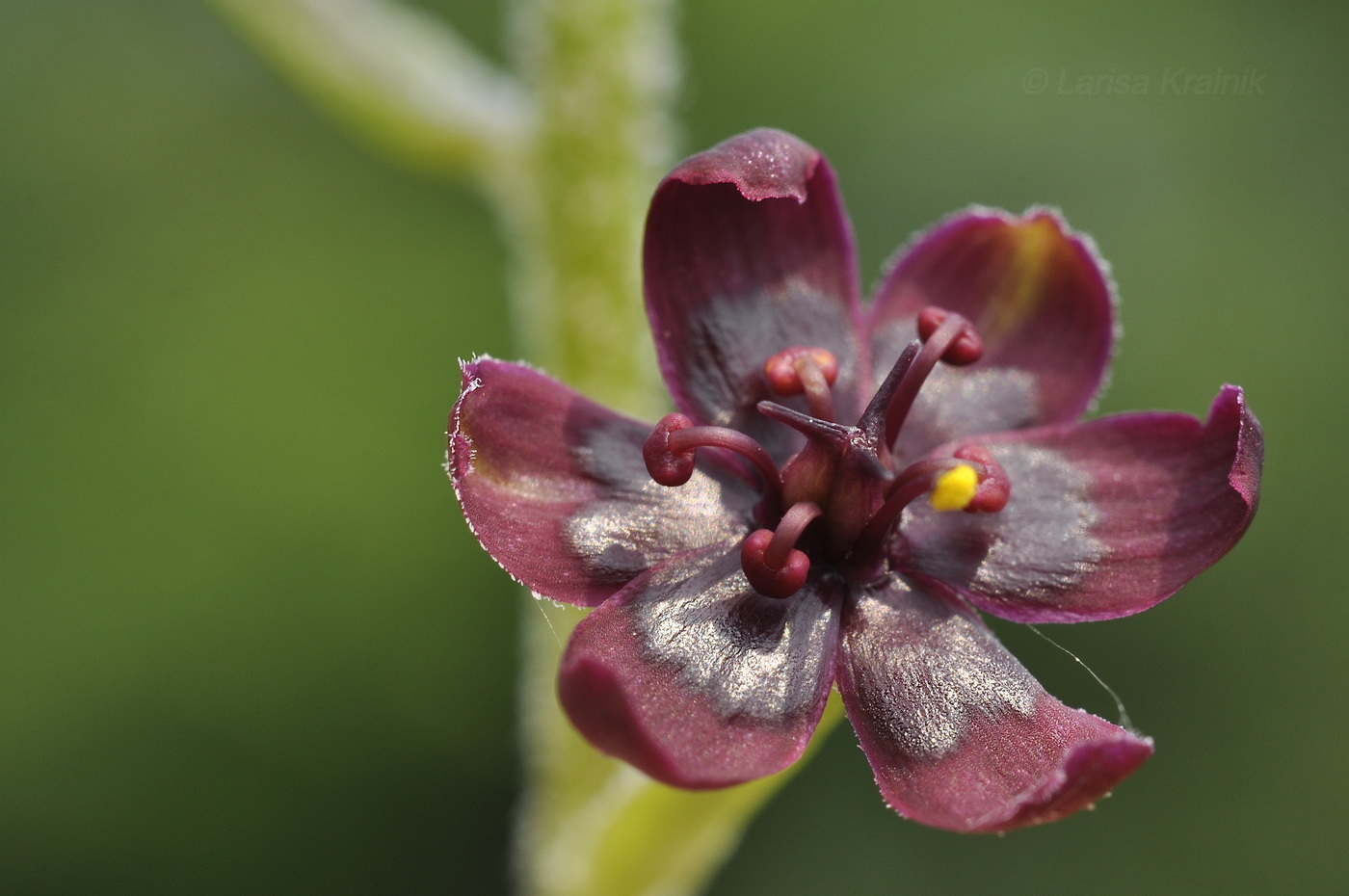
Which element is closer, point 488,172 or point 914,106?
point 488,172

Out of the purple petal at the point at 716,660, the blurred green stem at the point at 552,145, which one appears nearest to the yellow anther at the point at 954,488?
the purple petal at the point at 716,660

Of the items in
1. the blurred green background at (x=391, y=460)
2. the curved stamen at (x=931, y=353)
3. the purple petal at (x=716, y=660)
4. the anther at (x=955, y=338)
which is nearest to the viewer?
the purple petal at (x=716, y=660)

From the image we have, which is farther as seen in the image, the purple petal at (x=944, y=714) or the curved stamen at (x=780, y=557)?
the curved stamen at (x=780, y=557)

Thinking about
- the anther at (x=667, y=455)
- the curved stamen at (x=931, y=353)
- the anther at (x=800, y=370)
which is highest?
the curved stamen at (x=931, y=353)

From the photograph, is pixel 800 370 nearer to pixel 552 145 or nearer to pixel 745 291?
pixel 745 291

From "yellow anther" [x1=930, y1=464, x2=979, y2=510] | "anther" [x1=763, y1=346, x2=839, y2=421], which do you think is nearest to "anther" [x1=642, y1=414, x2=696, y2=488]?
"anther" [x1=763, y1=346, x2=839, y2=421]

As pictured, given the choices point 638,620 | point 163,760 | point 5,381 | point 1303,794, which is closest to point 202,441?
point 5,381

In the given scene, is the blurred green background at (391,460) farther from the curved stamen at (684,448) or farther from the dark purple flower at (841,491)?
the curved stamen at (684,448)

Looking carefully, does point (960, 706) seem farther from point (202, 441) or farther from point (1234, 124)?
point (1234, 124)
